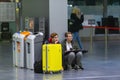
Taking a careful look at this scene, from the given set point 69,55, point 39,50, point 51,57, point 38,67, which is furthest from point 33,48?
point 69,55

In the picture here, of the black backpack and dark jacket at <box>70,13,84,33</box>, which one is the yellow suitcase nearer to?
the black backpack

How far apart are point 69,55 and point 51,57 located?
0.67 meters

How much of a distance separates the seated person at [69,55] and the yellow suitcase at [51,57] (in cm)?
53

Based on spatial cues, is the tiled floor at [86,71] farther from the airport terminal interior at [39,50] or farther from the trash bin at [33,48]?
the trash bin at [33,48]

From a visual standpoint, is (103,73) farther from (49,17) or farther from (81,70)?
(49,17)

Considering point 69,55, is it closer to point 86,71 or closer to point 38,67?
point 86,71

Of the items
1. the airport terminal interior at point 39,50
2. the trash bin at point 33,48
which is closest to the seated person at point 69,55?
the airport terminal interior at point 39,50

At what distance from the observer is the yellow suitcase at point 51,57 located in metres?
13.0

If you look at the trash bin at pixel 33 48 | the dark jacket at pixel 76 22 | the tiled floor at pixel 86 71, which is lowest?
the tiled floor at pixel 86 71

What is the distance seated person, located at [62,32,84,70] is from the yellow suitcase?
532 mm

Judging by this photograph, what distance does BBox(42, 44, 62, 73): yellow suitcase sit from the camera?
12961 mm

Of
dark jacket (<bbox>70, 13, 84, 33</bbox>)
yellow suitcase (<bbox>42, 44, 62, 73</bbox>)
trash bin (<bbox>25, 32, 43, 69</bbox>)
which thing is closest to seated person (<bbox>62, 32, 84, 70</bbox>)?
yellow suitcase (<bbox>42, 44, 62, 73</bbox>)

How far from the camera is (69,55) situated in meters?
13.4

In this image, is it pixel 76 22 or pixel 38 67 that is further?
pixel 76 22
